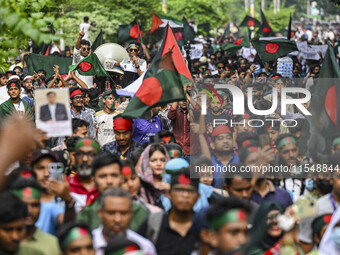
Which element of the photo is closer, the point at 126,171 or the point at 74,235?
the point at 74,235

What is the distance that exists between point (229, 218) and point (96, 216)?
4.96 ft

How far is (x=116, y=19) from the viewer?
31.3 meters

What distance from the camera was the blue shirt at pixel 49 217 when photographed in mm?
6473

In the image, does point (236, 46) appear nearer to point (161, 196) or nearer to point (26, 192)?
point (161, 196)

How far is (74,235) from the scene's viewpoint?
5.53 metres

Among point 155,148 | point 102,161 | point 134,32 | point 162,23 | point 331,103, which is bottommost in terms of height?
point 155,148

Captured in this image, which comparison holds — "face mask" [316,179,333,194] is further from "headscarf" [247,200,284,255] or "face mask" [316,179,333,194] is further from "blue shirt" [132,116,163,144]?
"blue shirt" [132,116,163,144]

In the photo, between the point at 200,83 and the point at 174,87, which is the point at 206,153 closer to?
the point at 174,87

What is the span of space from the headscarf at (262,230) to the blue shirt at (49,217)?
1.69 metres

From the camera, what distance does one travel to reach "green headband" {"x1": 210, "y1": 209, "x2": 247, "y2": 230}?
5285 mm

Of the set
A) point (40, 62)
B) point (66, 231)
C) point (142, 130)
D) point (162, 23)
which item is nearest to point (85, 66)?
point (40, 62)

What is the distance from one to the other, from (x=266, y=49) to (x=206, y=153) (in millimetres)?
6676

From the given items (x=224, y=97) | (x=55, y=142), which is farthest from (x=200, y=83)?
(x=55, y=142)

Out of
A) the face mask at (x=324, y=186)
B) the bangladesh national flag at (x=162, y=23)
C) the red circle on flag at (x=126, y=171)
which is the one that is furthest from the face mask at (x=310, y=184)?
the bangladesh national flag at (x=162, y=23)
